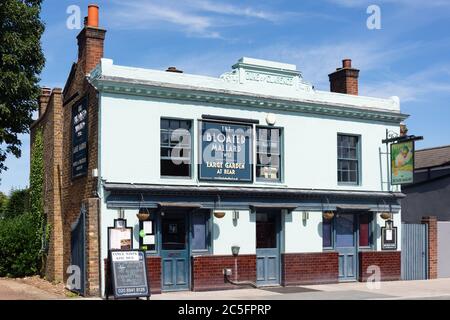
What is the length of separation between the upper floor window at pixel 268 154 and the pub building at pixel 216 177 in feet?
0.12

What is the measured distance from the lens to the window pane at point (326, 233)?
68.8 feet

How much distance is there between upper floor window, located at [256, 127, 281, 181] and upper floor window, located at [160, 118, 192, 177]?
2.38 m

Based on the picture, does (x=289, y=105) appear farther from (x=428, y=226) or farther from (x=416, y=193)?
(x=416, y=193)

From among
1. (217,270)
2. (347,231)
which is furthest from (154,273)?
(347,231)

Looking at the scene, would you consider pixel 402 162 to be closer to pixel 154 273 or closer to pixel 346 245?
pixel 346 245

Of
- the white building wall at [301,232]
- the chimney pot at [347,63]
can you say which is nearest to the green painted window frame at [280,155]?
the white building wall at [301,232]

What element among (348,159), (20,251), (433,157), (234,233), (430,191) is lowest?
(20,251)

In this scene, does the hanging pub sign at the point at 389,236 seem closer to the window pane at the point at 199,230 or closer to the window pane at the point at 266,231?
the window pane at the point at 266,231

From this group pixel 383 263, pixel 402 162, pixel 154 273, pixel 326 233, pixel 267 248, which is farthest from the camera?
pixel 383 263

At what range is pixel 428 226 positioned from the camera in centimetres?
2300

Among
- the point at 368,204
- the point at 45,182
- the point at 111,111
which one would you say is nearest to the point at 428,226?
the point at 368,204

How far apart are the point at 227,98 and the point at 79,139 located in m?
4.59

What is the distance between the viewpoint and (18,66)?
27.7 metres
